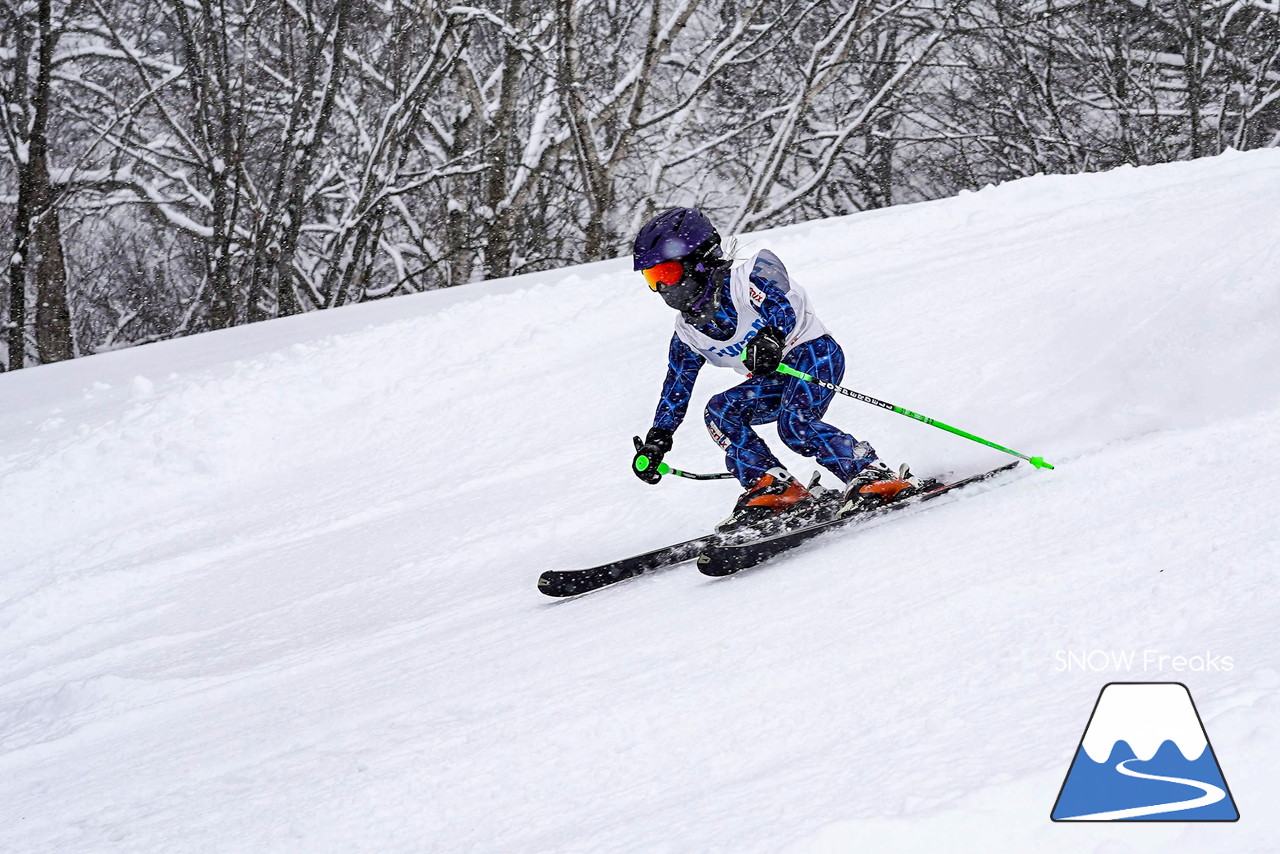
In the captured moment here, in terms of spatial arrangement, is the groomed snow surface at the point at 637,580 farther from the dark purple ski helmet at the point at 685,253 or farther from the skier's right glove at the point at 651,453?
the dark purple ski helmet at the point at 685,253

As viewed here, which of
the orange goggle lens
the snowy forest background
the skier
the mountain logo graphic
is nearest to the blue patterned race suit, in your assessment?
the skier

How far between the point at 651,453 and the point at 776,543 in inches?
25.5

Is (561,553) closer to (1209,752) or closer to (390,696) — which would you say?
(390,696)

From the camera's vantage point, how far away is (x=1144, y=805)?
80.0 inches

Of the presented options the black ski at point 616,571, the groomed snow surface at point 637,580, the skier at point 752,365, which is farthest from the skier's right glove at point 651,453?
the groomed snow surface at point 637,580

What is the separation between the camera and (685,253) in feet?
14.3

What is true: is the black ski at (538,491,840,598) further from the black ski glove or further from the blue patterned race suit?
the black ski glove

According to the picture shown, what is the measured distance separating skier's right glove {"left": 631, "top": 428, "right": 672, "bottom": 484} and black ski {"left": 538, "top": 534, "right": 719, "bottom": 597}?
378 mm

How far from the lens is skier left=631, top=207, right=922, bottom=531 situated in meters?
4.41

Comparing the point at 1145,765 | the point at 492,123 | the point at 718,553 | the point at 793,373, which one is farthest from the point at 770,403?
the point at 492,123

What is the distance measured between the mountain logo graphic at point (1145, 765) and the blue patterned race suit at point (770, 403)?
2.32m

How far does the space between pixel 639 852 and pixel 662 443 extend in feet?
8.46

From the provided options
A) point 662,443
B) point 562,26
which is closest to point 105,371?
point 662,443

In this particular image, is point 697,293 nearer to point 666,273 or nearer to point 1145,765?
point 666,273
